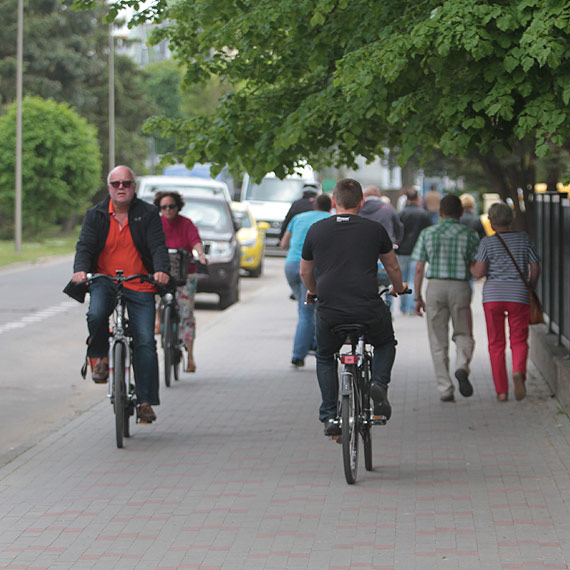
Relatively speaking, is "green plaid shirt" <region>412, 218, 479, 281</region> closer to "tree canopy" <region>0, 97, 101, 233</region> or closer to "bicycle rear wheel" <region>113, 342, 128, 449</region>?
"bicycle rear wheel" <region>113, 342, 128, 449</region>

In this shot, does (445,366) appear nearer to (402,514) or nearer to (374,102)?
(374,102)

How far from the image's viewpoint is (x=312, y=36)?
9.71 m

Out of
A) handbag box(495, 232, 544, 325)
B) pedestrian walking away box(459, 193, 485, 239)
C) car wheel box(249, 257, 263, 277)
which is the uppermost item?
pedestrian walking away box(459, 193, 485, 239)

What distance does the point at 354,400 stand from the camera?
22.2 feet

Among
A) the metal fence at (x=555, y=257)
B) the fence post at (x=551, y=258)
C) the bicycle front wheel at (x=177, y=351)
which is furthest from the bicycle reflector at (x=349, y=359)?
the fence post at (x=551, y=258)

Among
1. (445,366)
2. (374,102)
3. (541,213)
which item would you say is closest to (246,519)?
(374,102)

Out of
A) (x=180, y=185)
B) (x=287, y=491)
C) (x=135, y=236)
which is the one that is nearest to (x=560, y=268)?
(x=135, y=236)

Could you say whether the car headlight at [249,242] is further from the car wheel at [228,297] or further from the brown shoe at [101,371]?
the brown shoe at [101,371]

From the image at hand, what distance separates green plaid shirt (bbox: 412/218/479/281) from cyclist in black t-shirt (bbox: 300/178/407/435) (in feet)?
9.74

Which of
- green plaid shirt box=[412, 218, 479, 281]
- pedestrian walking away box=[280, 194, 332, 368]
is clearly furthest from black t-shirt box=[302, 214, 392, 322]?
pedestrian walking away box=[280, 194, 332, 368]

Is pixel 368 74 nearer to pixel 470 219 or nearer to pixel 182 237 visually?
pixel 182 237

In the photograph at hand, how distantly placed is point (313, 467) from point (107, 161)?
173ft

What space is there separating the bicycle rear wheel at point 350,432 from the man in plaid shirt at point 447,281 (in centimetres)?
320

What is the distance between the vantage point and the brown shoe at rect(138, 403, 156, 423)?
814cm
